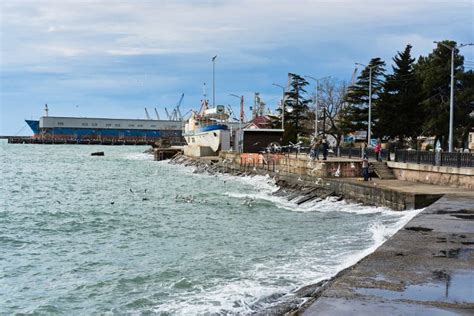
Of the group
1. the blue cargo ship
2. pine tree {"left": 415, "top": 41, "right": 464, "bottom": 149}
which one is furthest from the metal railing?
the blue cargo ship

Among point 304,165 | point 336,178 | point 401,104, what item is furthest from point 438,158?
point 401,104

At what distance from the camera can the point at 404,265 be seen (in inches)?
377

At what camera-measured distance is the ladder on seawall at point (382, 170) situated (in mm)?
30750

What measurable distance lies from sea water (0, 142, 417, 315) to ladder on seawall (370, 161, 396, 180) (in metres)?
5.30

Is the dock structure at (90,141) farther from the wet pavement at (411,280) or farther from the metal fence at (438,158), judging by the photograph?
the wet pavement at (411,280)

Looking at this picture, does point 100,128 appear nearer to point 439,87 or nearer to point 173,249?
point 439,87

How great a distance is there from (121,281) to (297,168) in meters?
26.0

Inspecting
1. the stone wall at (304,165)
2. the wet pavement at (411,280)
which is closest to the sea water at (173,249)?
the wet pavement at (411,280)

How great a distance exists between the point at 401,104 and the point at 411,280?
43003mm

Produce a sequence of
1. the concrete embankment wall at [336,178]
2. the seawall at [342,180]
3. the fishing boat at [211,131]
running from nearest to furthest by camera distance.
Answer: the concrete embankment wall at [336,178] < the seawall at [342,180] < the fishing boat at [211,131]

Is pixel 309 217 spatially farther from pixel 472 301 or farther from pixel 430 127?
pixel 430 127

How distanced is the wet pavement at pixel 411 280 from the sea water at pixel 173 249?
182cm

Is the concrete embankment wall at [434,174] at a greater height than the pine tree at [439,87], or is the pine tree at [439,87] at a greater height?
the pine tree at [439,87]

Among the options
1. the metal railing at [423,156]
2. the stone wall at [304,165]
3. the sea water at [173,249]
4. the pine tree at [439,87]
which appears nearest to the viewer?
the sea water at [173,249]
